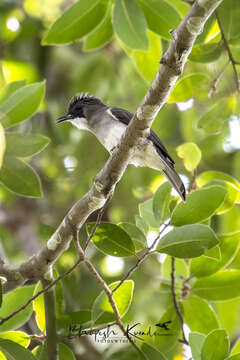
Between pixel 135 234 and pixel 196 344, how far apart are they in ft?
2.16

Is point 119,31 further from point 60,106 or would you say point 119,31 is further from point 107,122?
Answer: point 60,106

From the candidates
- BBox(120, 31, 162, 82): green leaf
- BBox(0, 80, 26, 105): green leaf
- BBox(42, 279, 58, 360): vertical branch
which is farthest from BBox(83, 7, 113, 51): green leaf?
BBox(42, 279, 58, 360): vertical branch

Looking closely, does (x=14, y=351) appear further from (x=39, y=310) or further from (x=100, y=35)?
(x=100, y=35)

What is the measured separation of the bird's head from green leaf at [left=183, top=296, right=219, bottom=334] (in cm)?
216

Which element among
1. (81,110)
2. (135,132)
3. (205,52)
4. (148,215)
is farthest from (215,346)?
(81,110)

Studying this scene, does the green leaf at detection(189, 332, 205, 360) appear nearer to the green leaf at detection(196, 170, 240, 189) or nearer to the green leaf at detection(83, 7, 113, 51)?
the green leaf at detection(196, 170, 240, 189)

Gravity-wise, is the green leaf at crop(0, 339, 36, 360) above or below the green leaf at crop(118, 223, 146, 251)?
below

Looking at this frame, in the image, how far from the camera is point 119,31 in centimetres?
384

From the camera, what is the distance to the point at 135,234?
3430mm

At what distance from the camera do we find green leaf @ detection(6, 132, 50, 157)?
12.4 feet

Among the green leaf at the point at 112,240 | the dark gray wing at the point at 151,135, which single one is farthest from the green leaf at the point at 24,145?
the dark gray wing at the point at 151,135

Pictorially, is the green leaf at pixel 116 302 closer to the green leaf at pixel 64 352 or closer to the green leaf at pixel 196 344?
the green leaf at pixel 64 352

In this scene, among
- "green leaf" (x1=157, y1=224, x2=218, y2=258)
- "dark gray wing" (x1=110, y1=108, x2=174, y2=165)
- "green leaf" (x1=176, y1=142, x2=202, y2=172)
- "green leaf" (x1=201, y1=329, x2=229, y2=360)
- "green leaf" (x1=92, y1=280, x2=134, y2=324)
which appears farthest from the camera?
"dark gray wing" (x1=110, y1=108, x2=174, y2=165)

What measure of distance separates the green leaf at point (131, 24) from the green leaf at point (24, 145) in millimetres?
787
